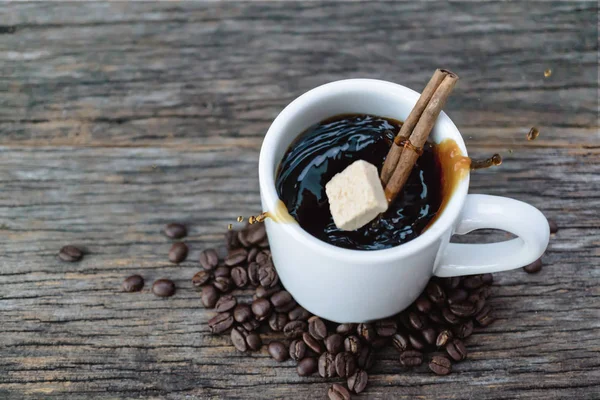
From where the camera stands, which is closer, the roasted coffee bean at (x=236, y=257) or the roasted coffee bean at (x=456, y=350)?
the roasted coffee bean at (x=456, y=350)

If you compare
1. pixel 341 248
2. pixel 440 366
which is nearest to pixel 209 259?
pixel 341 248

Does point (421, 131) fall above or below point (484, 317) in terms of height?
above

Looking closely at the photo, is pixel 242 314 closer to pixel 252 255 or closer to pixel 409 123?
pixel 252 255

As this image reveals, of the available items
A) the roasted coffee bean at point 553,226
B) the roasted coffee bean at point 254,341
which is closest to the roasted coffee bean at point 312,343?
the roasted coffee bean at point 254,341

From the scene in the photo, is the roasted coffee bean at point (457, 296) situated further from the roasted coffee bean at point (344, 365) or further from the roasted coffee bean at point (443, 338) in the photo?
the roasted coffee bean at point (344, 365)

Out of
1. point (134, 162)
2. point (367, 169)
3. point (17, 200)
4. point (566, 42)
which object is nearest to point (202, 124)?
point (134, 162)

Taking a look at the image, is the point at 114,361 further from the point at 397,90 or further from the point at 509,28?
the point at 509,28
